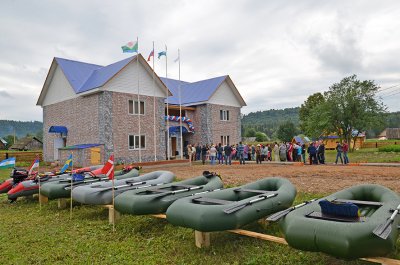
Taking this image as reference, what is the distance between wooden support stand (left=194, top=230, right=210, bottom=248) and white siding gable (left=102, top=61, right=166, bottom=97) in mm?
17709

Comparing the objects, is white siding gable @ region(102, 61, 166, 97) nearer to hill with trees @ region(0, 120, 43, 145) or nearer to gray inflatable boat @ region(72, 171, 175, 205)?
gray inflatable boat @ region(72, 171, 175, 205)

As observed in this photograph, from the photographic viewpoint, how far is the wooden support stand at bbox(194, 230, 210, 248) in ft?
16.8

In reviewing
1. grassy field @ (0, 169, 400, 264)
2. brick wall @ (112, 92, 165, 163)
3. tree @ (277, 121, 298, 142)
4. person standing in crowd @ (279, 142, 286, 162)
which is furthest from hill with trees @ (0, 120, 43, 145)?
grassy field @ (0, 169, 400, 264)

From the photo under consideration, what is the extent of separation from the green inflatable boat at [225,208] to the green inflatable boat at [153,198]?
811 mm

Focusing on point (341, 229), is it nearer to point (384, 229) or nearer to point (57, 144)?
point (384, 229)

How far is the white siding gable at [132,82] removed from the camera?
21672 millimetres

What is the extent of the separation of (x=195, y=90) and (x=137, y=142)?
990 centimetres

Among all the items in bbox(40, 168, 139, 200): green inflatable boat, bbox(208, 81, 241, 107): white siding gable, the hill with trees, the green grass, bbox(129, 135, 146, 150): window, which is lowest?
the green grass

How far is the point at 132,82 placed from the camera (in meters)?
22.6

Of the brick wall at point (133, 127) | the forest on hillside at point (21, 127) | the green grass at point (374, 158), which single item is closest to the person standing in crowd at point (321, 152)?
the green grass at point (374, 158)

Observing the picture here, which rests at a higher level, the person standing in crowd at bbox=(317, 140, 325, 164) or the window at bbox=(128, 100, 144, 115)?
the window at bbox=(128, 100, 144, 115)

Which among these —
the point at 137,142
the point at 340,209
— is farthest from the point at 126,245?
the point at 137,142

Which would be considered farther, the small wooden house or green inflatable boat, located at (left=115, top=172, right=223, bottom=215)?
the small wooden house

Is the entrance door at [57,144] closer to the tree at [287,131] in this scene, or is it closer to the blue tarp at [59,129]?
the blue tarp at [59,129]
